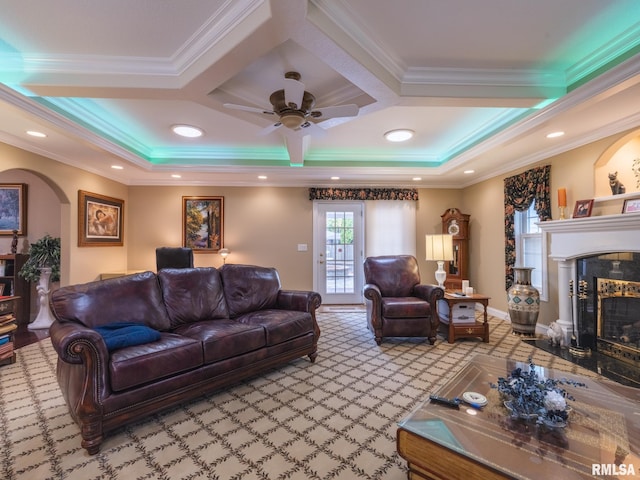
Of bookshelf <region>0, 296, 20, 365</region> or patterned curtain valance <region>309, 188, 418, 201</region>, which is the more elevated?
patterned curtain valance <region>309, 188, 418, 201</region>

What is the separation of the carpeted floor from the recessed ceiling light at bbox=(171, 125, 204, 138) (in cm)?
289

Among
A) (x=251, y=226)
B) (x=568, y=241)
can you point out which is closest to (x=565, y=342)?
(x=568, y=241)

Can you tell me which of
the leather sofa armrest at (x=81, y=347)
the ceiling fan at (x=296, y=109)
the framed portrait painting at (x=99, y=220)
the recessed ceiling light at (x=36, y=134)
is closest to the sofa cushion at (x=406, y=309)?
the ceiling fan at (x=296, y=109)

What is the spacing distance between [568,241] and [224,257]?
5.15 meters

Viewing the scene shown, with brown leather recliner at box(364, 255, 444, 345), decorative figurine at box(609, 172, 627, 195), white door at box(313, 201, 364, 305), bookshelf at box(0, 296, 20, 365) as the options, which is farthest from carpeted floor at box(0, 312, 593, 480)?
white door at box(313, 201, 364, 305)

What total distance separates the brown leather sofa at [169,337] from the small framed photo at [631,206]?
3181mm

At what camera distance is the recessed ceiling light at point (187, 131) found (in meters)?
3.62

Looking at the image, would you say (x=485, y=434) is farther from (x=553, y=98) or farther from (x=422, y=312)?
(x=553, y=98)

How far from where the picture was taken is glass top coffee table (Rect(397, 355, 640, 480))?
3.62 ft

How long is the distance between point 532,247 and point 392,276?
84.1 inches

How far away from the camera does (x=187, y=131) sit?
12.3 ft

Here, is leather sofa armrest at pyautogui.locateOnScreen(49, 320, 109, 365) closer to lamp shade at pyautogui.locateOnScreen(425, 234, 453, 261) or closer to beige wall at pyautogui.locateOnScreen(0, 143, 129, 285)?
beige wall at pyautogui.locateOnScreen(0, 143, 129, 285)

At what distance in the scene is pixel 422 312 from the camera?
354 centimetres

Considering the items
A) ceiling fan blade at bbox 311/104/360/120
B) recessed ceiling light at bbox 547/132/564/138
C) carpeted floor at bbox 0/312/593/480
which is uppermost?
recessed ceiling light at bbox 547/132/564/138
